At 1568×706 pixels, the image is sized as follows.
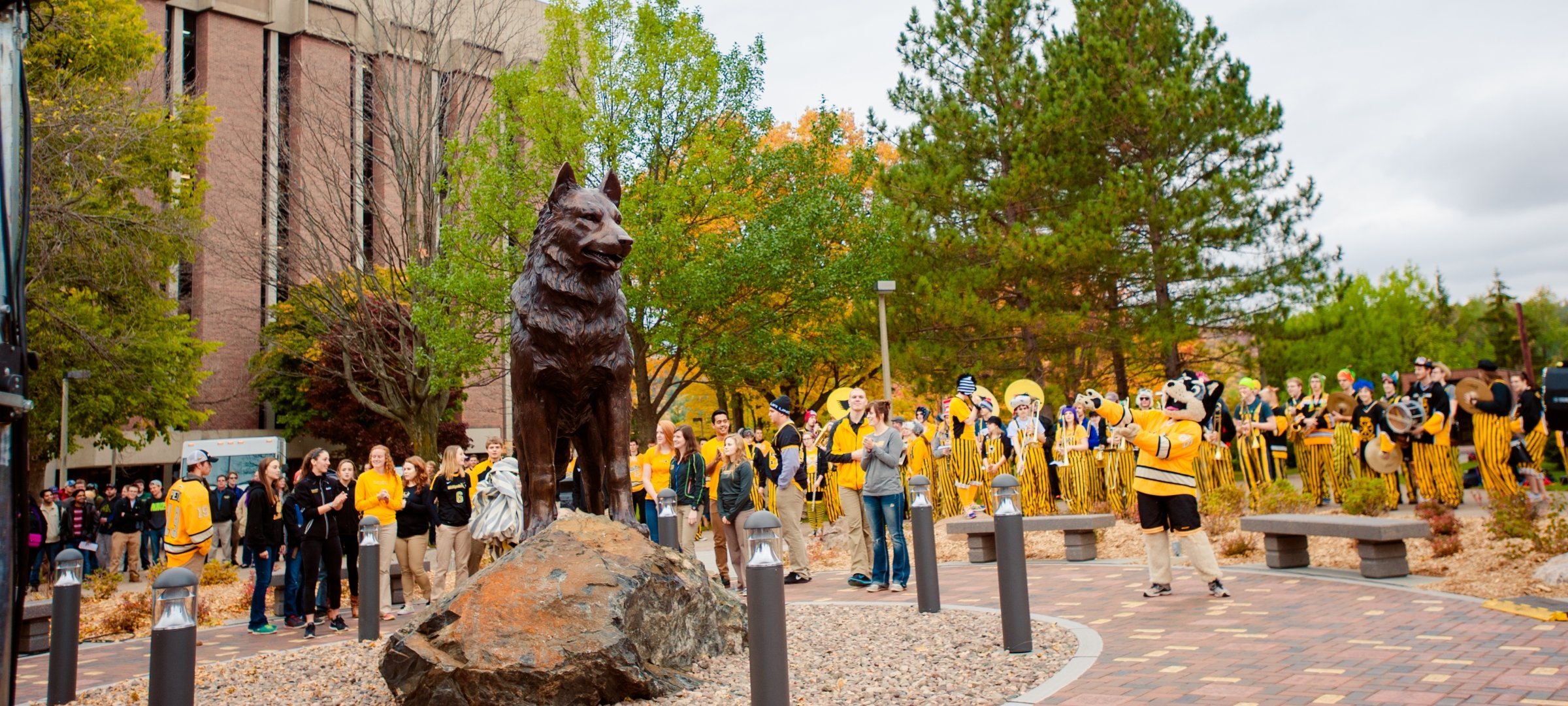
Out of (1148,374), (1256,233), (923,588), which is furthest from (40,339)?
(1148,374)

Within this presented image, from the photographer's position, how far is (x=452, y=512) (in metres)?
11.4

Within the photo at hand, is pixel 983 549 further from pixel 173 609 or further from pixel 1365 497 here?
pixel 173 609

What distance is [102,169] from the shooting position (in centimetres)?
1652

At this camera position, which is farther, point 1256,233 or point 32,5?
point 1256,233

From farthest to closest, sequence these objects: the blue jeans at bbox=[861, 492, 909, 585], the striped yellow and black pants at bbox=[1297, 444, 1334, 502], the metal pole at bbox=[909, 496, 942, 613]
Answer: the striped yellow and black pants at bbox=[1297, 444, 1334, 502]
the blue jeans at bbox=[861, 492, 909, 585]
the metal pole at bbox=[909, 496, 942, 613]

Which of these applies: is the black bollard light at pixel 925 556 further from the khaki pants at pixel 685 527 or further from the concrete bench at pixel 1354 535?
the khaki pants at pixel 685 527

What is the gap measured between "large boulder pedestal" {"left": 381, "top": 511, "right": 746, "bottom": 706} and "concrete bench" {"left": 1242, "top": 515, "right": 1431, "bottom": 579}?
581cm

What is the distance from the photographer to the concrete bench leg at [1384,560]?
8797 millimetres

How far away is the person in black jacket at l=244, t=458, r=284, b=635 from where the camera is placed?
10.2m

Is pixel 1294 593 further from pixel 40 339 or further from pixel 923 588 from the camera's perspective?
pixel 40 339

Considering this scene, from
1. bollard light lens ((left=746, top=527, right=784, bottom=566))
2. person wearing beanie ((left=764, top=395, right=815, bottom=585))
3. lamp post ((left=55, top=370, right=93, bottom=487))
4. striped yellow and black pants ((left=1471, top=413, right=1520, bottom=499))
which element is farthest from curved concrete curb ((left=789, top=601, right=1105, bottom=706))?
lamp post ((left=55, top=370, right=93, bottom=487))

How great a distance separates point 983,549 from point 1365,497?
410 cm

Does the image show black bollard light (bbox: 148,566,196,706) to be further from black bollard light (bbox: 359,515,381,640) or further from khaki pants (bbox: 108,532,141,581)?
khaki pants (bbox: 108,532,141,581)

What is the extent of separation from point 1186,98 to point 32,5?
21577mm
